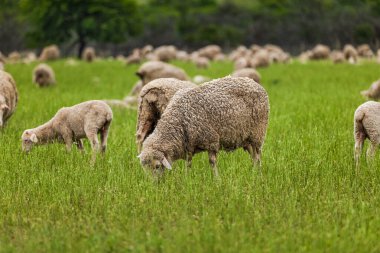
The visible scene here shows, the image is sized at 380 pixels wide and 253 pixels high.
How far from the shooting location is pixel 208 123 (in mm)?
7137

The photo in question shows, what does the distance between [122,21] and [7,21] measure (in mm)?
13986

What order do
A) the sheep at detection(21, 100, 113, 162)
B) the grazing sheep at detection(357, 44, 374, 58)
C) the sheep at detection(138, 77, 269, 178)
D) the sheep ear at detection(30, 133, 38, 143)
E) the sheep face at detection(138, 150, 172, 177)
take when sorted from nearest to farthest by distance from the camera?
the sheep face at detection(138, 150, 172, 177)
the sheep at detection(138, 77, 269, 178)
the sheep at detection(21, 100, 113, 162)
the sheep ear at detection(30, 133, 38, 143)
the grazing sheep at detection(357, 44, 374, 58)

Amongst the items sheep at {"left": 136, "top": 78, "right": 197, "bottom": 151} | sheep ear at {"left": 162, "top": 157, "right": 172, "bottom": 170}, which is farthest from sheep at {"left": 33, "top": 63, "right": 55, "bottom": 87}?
sheep ear at {"left": 162, "top": 157, "right": 172, "bottom": 170}

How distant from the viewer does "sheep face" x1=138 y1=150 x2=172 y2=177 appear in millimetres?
6848

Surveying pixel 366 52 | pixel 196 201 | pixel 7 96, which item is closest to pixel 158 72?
pixel 7 96

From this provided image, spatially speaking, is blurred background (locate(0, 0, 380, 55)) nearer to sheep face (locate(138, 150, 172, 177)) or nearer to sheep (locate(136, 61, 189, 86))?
sheep (locate(136, 61, 189, 86))

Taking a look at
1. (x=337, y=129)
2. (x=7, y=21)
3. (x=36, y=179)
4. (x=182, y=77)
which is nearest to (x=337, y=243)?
(x=36, y=179)

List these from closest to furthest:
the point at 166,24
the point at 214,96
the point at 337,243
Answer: the point at 337,243, the point at 214,96, the point at 166,24

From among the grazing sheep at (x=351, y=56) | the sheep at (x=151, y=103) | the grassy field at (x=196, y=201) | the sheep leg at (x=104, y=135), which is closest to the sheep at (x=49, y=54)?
the grazing sheep at (x=351, y=56)

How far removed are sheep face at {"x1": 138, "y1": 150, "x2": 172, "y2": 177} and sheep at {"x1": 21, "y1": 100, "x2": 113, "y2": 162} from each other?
1.53 metres

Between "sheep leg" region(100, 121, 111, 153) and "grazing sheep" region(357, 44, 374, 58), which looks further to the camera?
"grazing sheep" region(357, 44, 374, 58)

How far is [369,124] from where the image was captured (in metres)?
7.64

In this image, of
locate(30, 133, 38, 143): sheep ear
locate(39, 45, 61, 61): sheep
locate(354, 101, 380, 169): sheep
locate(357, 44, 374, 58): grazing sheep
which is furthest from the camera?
locate(39, 45, 61, 61): sheep

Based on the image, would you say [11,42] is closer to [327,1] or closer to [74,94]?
[327,1]
